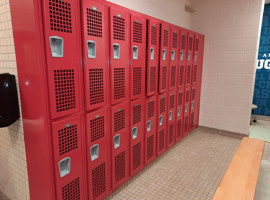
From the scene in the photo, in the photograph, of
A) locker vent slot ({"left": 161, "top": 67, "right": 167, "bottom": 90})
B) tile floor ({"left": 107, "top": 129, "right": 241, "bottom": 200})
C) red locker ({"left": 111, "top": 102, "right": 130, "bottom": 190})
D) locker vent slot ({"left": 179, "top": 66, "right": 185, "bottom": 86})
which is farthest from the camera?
locker vent slot ({"left": 179, "top": 66, "right": 185, "bottom": 86})

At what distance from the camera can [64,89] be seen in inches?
57.6

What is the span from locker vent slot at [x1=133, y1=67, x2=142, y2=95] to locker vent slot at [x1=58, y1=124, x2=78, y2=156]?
0.91 metres

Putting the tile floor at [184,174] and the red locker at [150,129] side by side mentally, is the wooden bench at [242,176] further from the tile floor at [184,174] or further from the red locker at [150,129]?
the red locker at [150,129]

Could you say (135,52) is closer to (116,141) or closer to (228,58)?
(116,141)

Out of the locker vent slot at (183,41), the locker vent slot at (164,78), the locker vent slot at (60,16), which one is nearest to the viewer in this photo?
the locker vent slot at (60,16)

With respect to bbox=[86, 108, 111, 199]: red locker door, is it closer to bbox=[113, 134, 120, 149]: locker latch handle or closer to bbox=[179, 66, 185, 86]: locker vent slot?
bbox=[113, 134, 120, 149]: locker latch handle

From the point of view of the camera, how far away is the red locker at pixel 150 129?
8.43 feet

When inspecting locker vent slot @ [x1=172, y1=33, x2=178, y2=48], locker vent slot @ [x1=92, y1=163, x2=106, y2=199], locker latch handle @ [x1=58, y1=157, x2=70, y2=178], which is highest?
locker vent slot @ [x1=172, y1=33, x2=178, y2=48]

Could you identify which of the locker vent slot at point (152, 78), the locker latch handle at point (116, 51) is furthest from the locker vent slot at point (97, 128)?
the locker vent slot at point (152, 78)

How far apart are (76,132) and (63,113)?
23 cm

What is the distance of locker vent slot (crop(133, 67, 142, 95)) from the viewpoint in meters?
2.23

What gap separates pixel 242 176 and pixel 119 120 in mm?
1320

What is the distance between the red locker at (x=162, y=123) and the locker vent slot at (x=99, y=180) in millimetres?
1148

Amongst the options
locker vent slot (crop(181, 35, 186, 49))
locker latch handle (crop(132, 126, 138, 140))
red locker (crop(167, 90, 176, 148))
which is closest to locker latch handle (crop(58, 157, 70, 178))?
locker latch handle (crop(132, 126, 138, 140))
